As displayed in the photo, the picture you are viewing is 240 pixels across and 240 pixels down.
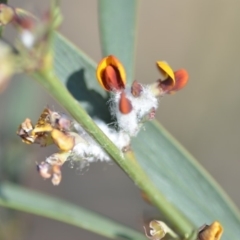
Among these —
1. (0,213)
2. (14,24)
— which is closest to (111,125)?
(14,24)

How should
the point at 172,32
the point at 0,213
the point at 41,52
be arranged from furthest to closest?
the point at 172,32 → the point at 0,213 → the point at 41,52

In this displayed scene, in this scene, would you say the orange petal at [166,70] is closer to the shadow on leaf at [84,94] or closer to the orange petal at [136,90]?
the orange petal at [136,90]

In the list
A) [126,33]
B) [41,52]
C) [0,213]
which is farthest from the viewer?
[0,213]

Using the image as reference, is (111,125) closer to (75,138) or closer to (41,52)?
(75,138)

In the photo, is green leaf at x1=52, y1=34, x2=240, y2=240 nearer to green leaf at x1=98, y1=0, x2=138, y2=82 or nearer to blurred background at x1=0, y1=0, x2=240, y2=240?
green leaf at x1=98, y1=0, x2=138, y2=82

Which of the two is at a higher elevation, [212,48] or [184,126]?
[212,48]

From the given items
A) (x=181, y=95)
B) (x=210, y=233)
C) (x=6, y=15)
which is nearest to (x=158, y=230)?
(x=210, y=233)

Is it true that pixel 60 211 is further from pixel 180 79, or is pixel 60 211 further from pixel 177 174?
pixel 180 79
